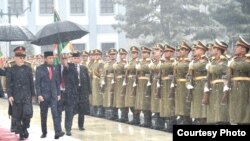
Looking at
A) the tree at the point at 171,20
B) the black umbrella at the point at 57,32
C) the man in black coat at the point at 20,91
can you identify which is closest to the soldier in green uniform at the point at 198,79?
the black umbrella at the point at 57,32

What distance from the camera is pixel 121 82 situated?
16688 mm

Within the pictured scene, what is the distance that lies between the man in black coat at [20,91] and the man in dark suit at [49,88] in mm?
232

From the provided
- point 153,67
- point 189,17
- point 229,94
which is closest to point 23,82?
point 153,67

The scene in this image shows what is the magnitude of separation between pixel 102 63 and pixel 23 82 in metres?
5.27

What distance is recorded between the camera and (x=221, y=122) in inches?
470

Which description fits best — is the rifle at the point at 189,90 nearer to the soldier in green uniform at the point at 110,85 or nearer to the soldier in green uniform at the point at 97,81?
the soldier in green uniform at the point at 110,85

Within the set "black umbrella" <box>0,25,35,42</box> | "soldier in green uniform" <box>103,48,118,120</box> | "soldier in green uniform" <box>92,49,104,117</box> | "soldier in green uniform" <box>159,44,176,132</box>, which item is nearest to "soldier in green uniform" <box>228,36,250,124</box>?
"soldier in green uniform" <box>159,44,176,132</box>

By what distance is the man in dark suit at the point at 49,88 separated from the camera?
1270 cm

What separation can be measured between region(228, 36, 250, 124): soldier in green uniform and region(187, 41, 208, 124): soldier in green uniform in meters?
1.21

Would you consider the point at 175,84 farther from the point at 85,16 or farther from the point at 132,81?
the point at 85,16

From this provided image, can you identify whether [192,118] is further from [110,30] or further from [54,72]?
[110,30]

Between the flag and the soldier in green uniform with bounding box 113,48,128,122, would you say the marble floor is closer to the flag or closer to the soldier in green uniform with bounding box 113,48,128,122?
the soldier in green uniform with bounding box 113,48,128,122

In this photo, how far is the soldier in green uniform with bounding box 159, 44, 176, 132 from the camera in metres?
13.8

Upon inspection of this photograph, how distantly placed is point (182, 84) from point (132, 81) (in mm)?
2708
